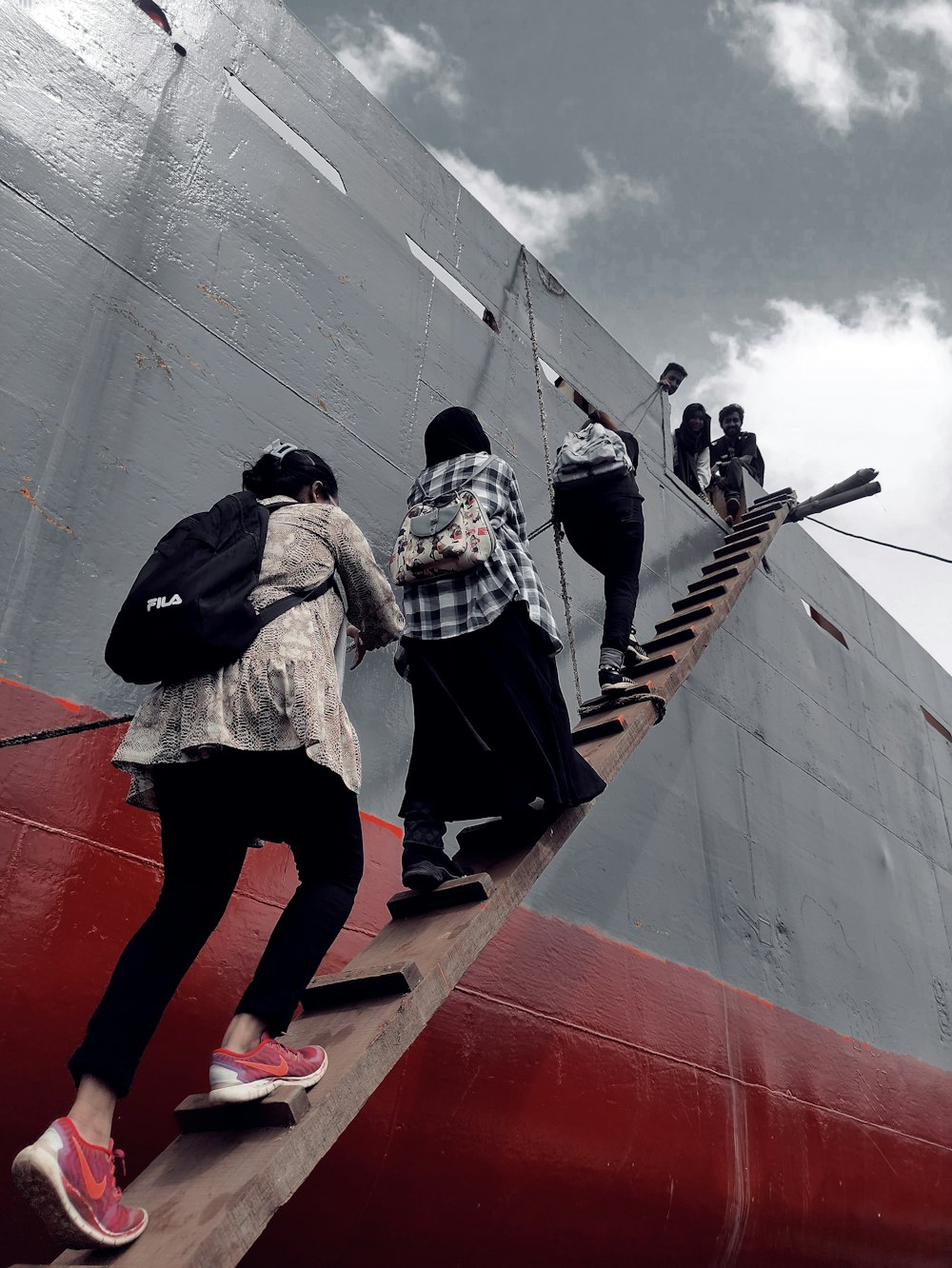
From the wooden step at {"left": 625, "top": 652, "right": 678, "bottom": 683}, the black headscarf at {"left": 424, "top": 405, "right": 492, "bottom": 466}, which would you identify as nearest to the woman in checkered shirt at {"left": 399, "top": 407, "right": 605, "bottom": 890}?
the black headscarf at {"left": 424, "top": 405, "right": 492, "bottom": 466}

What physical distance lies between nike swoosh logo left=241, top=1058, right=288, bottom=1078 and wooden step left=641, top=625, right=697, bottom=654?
8.86ft

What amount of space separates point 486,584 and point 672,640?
5.99ft

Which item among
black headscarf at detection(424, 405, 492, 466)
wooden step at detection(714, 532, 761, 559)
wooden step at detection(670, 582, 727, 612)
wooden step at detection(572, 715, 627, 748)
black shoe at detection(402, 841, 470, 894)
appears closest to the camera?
black shoe at detection(402, 841, 470, 894)

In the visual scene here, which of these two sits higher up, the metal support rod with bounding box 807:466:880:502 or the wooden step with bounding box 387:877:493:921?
the metal support rod with bounding box 807:466:880:502

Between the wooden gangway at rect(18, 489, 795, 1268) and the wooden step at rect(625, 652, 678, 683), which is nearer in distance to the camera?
the wooden gangway at rect(18, 489, 795, 1268)

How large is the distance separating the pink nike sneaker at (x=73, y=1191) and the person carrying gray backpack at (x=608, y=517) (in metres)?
2.35

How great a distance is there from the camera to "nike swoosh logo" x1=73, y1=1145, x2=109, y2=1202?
1.42 meters

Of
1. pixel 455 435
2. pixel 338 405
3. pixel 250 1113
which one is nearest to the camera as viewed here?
pixel 250 1113

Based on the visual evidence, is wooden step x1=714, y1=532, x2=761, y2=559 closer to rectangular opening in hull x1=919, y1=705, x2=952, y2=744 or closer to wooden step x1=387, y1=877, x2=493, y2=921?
rectangular opening in hull x1=919, y1=705, x2=952, y2=744

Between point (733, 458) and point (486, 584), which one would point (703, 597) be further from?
point (733, 458)

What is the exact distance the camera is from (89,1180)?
4.67 feet

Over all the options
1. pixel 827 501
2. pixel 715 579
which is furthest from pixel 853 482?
pixel 715 579

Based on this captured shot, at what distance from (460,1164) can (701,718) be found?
310 centimetres

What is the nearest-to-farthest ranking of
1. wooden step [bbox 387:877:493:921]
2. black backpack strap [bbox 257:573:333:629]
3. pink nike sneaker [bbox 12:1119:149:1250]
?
pink nike sneaker [bbox 12:1119:149:1250] < black backpack strap [bbox 257:573:333:629] < wooden step [bbox 387:877:493:921]
